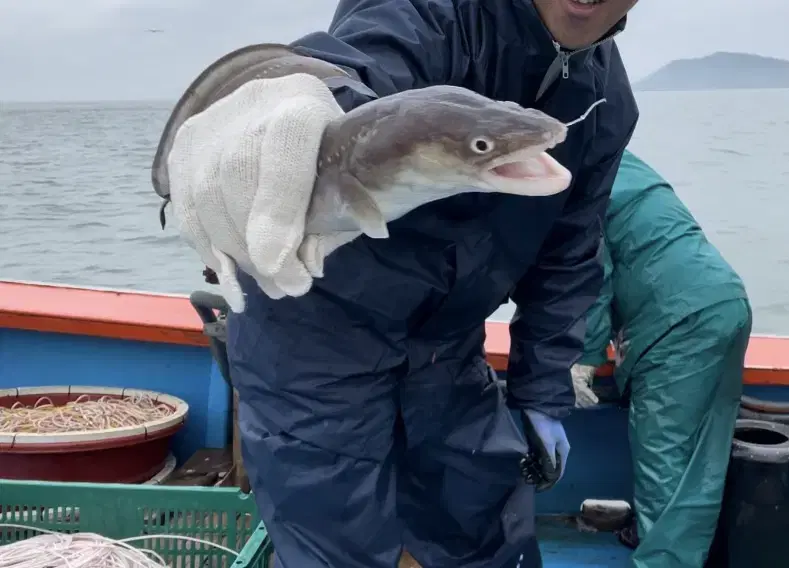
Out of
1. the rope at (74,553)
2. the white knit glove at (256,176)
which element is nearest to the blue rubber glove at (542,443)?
the rope at (74,553)

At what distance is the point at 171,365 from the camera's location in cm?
295

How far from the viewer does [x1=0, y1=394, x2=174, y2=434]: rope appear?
2.66 m

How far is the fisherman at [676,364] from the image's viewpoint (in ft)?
7.59

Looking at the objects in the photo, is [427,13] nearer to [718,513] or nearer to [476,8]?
[476,8]

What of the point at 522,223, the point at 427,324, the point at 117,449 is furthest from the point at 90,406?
the point at 522,223

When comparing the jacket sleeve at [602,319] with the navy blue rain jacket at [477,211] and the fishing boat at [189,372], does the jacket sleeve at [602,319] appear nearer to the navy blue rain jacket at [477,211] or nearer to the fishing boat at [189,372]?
the fishing boat at [189,372]

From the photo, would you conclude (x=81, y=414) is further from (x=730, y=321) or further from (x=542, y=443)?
(x=730, y=321)

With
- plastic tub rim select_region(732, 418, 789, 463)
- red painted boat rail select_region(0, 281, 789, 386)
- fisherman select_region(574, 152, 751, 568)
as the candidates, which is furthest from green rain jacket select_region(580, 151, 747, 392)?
plastic tub rim select_region(732, 418, 789, 463)

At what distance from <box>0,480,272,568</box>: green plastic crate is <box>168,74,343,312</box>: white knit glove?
1.11m

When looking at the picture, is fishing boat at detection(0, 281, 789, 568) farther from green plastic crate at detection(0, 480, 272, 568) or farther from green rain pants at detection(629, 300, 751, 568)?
green plastic crate at detection(0, 480, 272, 568)

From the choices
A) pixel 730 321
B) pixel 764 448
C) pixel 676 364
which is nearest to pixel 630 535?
pixel 764 448

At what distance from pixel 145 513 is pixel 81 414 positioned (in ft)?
2.50

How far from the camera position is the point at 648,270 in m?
2.41

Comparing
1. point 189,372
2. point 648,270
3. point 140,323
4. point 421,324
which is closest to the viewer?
point 421,324
